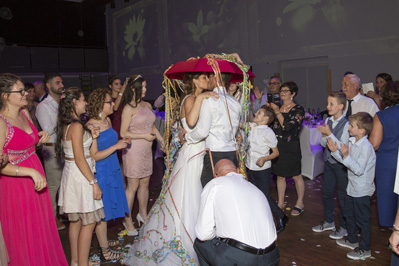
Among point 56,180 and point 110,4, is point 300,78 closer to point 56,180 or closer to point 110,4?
point 56,180

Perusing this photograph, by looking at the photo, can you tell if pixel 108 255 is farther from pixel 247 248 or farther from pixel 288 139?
pixel 288 139

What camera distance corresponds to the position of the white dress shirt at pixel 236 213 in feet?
6.78

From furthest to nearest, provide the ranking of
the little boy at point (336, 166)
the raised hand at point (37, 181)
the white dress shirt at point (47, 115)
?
the white dress shirt at point (47, 115) < the little boy at point (336, 166) < the raised hand at point (37, 181)

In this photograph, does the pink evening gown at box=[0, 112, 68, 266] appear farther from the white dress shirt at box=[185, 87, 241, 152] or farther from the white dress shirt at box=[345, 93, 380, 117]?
the white dress shirt at box=[345, 93, 380, 117]

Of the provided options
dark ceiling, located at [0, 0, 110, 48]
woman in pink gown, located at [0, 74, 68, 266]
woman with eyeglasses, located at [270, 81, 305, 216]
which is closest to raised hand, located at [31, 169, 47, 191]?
woman in pink gown, located at [0, 74, 68, 266]

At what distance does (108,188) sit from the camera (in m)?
3.33

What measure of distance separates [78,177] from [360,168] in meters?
2.29

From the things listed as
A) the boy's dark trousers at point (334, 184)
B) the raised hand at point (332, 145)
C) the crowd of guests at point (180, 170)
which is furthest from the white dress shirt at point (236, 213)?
the boy's dark trousers at point (334, 184)

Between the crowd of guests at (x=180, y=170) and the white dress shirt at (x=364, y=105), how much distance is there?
0.79 m

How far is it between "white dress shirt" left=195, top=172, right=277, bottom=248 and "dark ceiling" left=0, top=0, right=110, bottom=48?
1459 centimetres

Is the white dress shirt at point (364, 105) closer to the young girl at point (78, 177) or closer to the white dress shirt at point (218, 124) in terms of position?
the white dress shirt at point (218, 124)

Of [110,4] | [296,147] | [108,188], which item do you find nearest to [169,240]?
[108,188]

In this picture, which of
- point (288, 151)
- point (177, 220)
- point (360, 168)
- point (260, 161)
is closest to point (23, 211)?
point (177, 220)

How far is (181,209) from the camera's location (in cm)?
315
